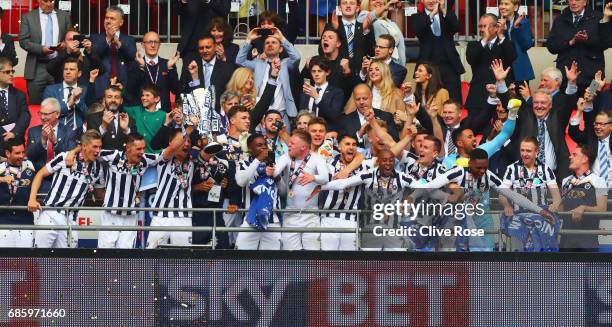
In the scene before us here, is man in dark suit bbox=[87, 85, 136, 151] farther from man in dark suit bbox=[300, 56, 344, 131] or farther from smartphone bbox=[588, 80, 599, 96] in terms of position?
smartphone bbox=[588, 80, 599, 96]

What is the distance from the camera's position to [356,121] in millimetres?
20031

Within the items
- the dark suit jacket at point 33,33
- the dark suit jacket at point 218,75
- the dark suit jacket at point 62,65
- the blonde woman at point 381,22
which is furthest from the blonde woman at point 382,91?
the dark suit jacket at point 33,33

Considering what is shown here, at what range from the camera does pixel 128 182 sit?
730 inches

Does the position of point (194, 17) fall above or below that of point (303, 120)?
above

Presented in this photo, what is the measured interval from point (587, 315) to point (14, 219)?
608cm

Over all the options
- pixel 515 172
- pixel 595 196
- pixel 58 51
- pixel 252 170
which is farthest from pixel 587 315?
pixel 58 51

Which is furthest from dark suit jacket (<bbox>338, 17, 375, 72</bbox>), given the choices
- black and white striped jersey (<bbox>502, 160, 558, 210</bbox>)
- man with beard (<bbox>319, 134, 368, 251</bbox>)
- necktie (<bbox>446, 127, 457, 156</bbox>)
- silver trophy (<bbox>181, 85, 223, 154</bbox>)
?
black and white striped jersey (<bbox>502, 160, 558, 210</bbox>)

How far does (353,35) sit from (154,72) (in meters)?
2.49

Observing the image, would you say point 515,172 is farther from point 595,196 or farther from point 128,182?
point 128,182

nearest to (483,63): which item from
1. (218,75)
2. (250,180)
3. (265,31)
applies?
(265,31)

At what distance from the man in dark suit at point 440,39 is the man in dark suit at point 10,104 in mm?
4956

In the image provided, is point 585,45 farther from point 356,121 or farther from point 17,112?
point 17,112

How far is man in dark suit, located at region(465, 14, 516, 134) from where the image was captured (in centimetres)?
2161

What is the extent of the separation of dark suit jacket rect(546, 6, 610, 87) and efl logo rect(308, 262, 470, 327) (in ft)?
19.8
